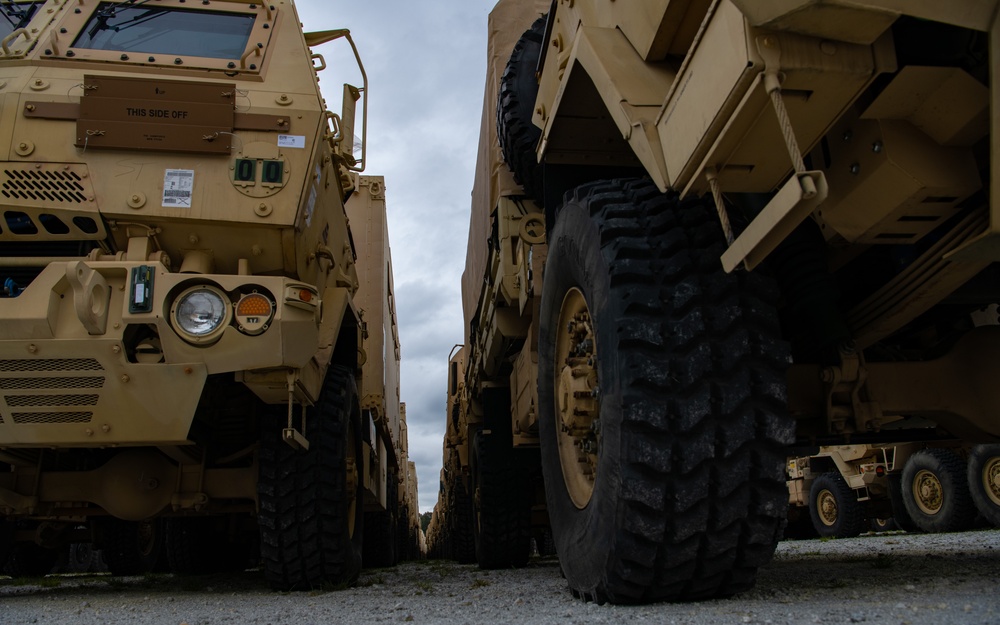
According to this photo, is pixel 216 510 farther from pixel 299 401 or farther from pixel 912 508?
pixel 912 508

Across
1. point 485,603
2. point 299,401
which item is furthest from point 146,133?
point 485,603

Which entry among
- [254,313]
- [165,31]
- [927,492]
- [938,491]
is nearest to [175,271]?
[254,313]

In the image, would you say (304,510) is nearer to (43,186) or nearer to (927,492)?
(43,186)

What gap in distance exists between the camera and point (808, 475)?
42.1 ft

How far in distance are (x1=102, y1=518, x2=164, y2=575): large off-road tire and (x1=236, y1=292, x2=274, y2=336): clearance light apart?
5.02 m

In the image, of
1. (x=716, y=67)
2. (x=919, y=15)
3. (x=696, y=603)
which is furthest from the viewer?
(x=696, y=603)

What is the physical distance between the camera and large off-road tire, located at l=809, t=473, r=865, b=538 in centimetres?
1090

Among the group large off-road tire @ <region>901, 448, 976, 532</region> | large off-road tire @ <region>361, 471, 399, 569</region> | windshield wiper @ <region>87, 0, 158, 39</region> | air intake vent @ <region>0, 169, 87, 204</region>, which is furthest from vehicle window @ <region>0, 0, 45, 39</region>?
large off-road tire @ <region>901, 448, 976, 532</region>

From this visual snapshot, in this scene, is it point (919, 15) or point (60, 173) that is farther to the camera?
point (60, 173)

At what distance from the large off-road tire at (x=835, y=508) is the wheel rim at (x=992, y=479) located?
11.3 ft

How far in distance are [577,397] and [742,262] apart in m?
0.82

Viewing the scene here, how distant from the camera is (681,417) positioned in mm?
2135

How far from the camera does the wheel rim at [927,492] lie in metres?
8.84

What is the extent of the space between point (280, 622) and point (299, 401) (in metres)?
1.41
